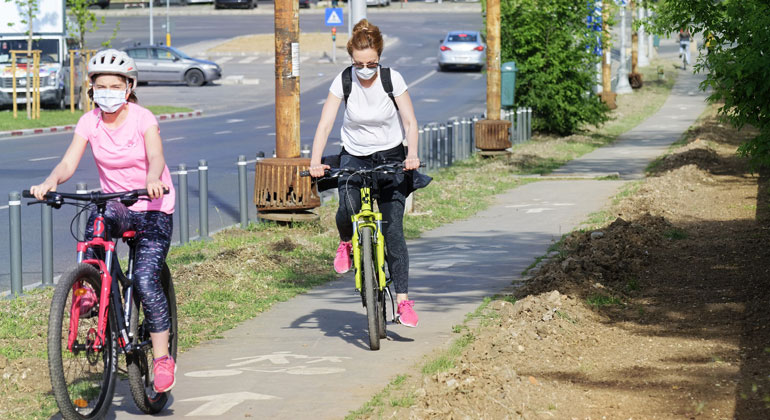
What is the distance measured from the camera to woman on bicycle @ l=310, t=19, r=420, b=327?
702 centimetres

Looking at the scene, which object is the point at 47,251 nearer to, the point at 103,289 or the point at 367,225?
the point at 367,225

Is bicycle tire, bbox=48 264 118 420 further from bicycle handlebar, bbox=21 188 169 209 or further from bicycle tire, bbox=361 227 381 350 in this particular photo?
bicycle tire, bbox=361 227 381 350

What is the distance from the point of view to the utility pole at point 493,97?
2175cm

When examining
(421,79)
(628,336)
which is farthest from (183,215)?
(421,79)

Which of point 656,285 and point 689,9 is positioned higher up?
point 689,9

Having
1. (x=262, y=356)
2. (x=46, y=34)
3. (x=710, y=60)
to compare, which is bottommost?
(x=262, y=356)

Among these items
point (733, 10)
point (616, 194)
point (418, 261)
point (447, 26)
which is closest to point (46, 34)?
point (616, 194)

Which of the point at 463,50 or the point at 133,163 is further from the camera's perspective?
the point at 463,50

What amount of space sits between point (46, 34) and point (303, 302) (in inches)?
1197

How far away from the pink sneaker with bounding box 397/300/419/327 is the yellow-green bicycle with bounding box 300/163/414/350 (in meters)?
0.25

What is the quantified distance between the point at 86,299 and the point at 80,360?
271 millimetres

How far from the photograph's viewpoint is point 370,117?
7.06 metres

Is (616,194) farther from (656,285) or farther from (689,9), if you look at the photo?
(656,285)

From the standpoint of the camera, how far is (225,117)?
1371 inches
